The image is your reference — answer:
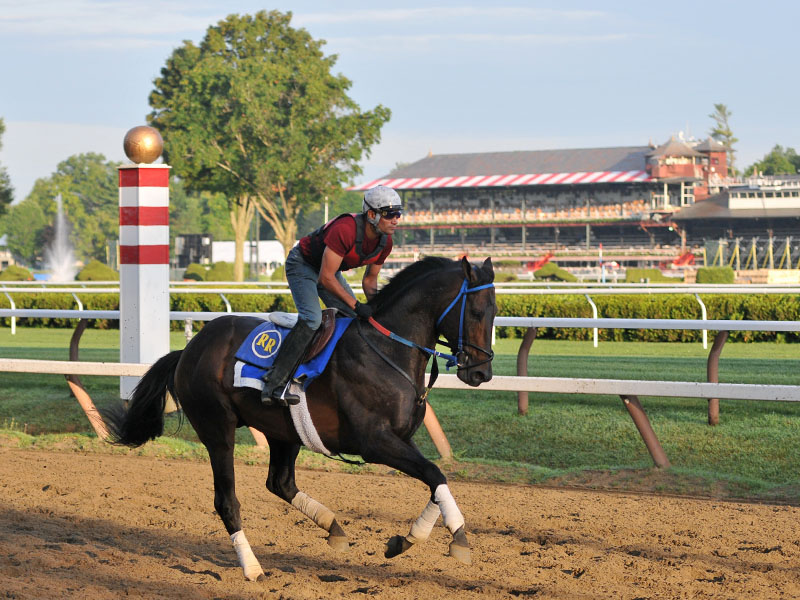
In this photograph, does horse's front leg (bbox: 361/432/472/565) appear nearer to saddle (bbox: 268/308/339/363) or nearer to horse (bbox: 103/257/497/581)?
horse (bbox: 103/257/497/581)

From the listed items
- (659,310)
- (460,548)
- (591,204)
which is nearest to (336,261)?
(460,548)

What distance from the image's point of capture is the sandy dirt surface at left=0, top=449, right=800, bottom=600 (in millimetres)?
4434

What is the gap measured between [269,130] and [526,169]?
34.2 m

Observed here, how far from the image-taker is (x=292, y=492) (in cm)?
520

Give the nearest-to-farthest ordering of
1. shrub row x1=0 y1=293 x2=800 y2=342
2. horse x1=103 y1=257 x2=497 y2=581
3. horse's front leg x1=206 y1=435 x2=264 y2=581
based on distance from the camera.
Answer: horse x1=103 y1=257 x2=497 y2=581, horse's front leg x1=206 y1=435 x2=264 y2=581, shrub row x1=0 y1=293 x2=800 y2=342

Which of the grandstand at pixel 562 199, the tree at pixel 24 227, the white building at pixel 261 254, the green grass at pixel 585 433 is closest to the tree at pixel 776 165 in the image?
the grandstand at pixel 562 199

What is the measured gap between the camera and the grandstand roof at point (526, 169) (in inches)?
2712

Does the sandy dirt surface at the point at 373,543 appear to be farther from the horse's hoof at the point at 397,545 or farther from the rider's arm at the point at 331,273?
the rider's arm at the point at 331,273

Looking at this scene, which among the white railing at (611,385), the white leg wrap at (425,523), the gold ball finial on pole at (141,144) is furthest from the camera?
the gold ball finial on pole at (141,144)

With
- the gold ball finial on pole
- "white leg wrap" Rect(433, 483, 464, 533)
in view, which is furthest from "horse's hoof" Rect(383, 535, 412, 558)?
the gold ball finial on pole

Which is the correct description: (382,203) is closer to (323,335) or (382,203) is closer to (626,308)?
(323,335)

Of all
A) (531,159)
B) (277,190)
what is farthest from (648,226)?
(277,190)

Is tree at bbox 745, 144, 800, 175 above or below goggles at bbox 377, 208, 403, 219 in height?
above

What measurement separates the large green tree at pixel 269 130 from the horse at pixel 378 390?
35705mm
